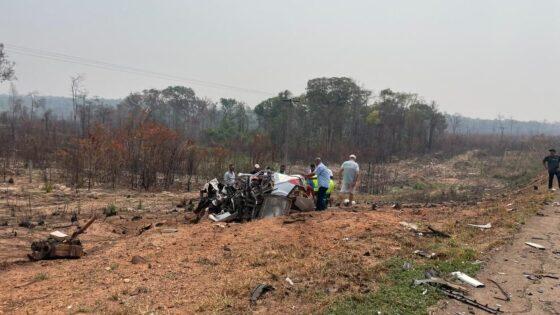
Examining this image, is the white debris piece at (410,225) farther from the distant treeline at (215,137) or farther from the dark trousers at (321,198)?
the distant treeline at (215,137)

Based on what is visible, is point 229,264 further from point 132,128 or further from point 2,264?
point 132,128

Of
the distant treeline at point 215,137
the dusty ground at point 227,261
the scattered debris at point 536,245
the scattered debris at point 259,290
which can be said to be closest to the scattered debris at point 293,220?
the dusty ground at point 227,261

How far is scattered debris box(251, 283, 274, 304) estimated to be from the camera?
544 centimetres

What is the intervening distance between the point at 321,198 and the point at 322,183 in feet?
1.32

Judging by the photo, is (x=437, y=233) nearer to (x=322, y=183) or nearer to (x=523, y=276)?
(x=523, y=276)

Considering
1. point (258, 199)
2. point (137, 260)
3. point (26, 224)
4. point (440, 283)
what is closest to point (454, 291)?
point (440, 283)

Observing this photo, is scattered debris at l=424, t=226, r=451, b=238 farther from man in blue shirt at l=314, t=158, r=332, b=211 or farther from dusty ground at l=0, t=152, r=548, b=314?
man in blue shirt at l=314, t=158, r=332, b=211

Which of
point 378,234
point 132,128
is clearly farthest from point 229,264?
point 132,128

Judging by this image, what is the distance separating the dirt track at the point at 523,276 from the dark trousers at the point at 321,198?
4399 mm

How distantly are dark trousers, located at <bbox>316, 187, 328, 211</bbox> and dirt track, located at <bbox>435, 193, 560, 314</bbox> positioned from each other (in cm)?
440

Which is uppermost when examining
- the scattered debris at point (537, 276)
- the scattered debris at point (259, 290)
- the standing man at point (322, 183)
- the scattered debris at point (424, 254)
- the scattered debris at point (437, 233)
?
the standing man at point (322, 183)

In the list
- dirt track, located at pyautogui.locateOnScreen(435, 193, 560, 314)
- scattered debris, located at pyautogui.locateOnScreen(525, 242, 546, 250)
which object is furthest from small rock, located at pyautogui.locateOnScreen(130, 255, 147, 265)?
scattered debris, located at pyautogui.locateOnScreen(525, 242, 546, 250)

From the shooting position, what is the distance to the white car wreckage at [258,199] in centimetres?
1036

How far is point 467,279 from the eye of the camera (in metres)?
5.99
